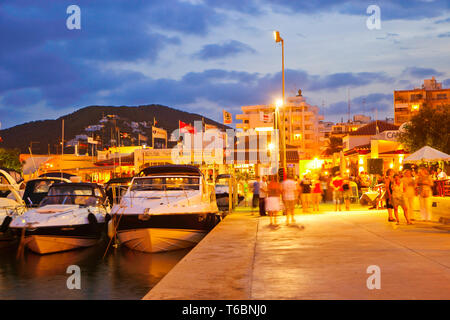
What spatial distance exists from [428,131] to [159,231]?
1198 inches

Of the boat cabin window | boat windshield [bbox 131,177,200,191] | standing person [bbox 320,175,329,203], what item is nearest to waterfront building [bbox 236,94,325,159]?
standing person [bbox 320,175,329,203]

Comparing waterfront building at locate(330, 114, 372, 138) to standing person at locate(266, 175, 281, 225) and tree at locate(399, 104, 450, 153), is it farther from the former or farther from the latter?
standing person at locate(266, 175, 281, 225)

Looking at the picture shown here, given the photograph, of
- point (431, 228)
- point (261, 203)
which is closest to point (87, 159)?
point (261, 203)

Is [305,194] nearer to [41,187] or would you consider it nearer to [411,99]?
[41,187]

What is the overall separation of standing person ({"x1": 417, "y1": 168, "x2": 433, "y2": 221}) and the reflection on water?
8.45 m

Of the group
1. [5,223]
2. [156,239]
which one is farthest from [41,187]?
[156,239]

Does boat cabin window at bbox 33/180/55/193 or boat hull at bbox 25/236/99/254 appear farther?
boat cabin window at bbox 33/180/55/193

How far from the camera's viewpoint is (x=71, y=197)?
1952 centimetres

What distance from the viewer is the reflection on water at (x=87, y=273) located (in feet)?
39.1

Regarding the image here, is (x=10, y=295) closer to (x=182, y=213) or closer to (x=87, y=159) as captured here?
(x=182, y=213)

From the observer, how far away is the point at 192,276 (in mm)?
9617

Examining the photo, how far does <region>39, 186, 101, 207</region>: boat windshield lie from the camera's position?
19297 millimetres

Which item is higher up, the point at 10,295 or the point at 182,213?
→ the point at 182,213
